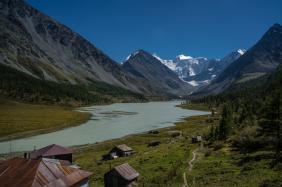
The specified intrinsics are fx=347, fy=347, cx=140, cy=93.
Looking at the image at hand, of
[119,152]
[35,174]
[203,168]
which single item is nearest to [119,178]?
[203,168]

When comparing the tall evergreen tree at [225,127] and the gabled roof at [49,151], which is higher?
the tall evergreen tree at [225,127]

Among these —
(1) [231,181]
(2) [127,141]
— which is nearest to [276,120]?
(1) [231,181]

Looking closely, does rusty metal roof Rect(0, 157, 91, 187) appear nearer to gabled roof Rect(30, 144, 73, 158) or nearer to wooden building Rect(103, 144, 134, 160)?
gabled roof Rect(30, 144, 73, 158)

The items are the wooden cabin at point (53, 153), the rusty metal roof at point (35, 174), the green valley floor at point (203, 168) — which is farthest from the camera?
the wooden cabin at point (53, 153)

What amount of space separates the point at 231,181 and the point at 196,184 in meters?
4.43

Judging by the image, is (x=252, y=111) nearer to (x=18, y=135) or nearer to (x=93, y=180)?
(x=93, y=180)

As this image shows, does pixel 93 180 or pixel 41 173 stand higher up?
pixel 41 173

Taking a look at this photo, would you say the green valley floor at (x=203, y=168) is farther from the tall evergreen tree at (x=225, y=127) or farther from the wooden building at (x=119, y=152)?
the tall evergreen tree at (x=225, y=127)

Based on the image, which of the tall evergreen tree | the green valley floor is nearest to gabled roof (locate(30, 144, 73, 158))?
the green valley floor

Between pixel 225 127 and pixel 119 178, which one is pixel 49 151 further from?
pixel 225 127

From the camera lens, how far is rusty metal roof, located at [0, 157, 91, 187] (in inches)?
1292

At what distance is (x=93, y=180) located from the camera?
186ft

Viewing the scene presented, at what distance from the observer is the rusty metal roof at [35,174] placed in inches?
1292

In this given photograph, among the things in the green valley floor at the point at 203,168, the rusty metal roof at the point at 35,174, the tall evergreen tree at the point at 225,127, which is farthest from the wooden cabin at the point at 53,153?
the tall evergreen tree at the point at 225,127
